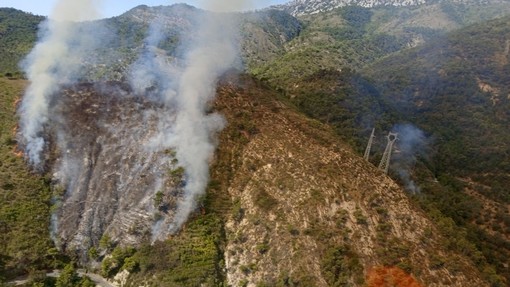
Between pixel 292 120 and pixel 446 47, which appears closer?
pixel 292 120

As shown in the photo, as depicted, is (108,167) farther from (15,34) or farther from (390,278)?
(15,34)

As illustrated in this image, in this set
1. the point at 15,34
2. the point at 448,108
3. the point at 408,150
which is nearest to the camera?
the point at 408,150

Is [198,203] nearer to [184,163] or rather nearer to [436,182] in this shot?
[184,163]

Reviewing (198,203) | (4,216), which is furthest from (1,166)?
(198,203)

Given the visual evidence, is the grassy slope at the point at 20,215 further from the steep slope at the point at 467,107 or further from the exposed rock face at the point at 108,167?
the steep slope at the point at 467,107

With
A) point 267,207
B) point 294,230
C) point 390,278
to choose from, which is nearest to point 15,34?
point 267,207

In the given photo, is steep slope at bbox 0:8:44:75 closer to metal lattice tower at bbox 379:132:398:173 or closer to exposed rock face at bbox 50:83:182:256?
exposed rock face at bbox 50:83:182:256
